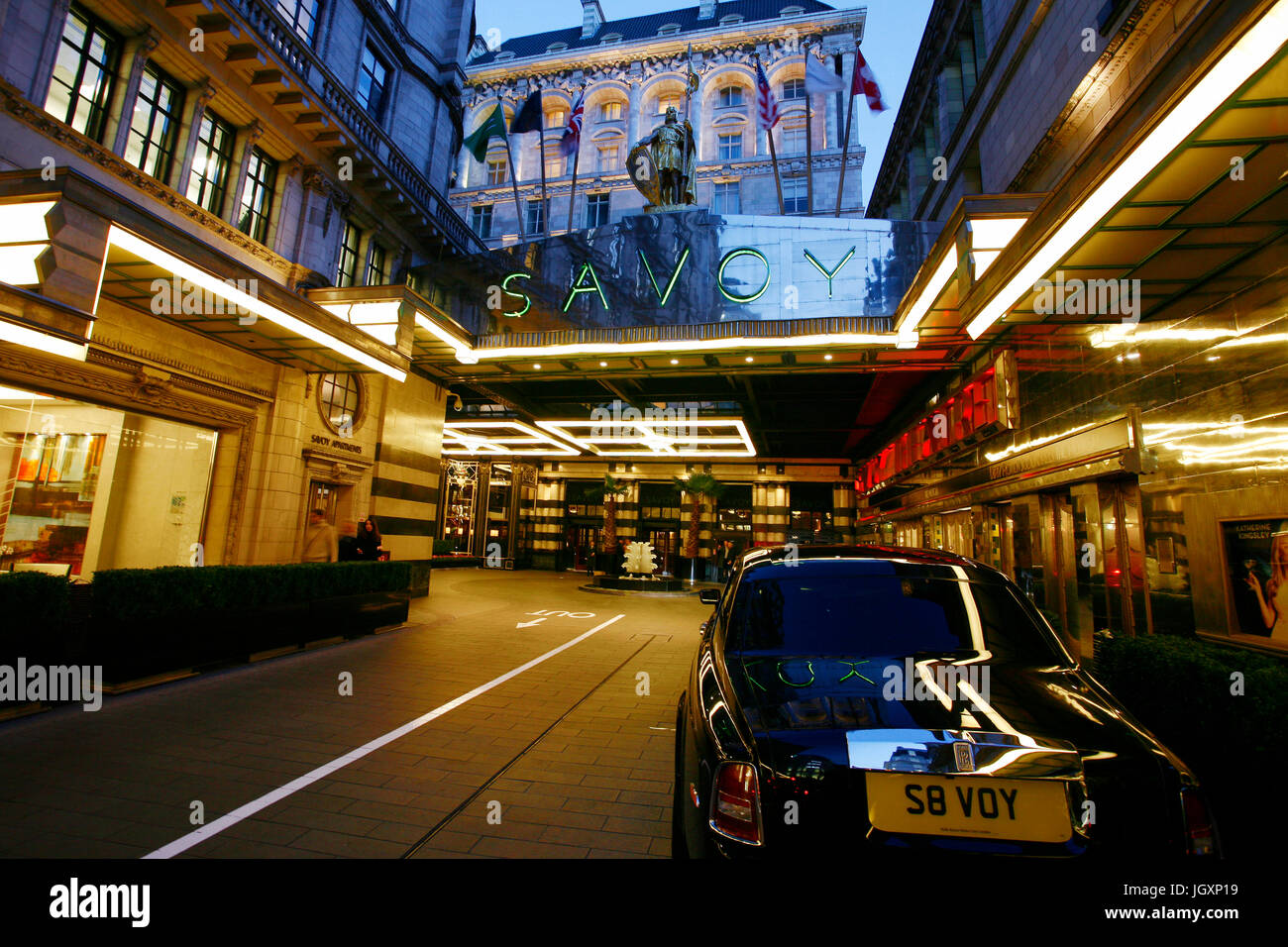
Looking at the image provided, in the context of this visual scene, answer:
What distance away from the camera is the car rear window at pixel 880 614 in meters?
2.86

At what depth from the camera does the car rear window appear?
9.39 feet

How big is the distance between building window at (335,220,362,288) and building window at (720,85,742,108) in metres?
33.6

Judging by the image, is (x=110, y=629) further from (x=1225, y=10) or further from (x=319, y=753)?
(x=1225, y=10)

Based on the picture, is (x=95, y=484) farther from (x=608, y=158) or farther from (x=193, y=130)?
(x=608, y=158)

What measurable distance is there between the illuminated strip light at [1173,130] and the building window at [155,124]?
12910 millimetres

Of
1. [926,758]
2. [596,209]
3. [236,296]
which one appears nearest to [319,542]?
[236,296]

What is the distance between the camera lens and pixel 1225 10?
3398 mm

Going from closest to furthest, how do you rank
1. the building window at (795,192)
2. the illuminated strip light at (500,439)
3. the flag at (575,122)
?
the flag at (575,122), the illuminated strip light at (500,439), the building window at (795,192)

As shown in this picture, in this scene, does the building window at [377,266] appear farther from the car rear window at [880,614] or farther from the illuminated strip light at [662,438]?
the car rear window at [880,614]

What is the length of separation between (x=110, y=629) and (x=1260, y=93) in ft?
34.7

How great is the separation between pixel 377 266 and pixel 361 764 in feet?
45.8

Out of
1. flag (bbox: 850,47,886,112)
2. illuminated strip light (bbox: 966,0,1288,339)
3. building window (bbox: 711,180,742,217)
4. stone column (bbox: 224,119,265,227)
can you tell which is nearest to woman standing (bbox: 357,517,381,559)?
stone column (bbox: 224,119,265,227)

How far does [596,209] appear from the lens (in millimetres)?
38562

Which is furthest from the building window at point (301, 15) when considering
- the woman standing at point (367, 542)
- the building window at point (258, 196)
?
the woman standing at point (367, 542)
